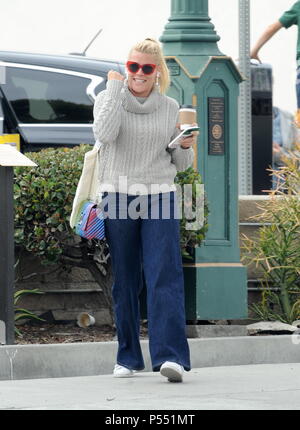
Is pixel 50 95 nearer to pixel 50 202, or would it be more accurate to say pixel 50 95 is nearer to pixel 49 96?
pixel 49 96

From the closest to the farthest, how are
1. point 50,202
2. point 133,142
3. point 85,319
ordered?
1. point 133,142
2. point 50,202
3. point 85,319

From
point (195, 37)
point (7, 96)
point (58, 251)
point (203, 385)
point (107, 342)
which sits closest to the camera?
point (203, 385)

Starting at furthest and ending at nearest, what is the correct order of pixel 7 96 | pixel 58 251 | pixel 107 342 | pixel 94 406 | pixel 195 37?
pixel 7 96 < pixel 195 37 < pixel 58 251 < pixel 107 342 < pixel 94 406

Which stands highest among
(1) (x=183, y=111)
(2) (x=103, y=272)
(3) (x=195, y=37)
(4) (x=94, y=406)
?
(3) (x=195, y=37)

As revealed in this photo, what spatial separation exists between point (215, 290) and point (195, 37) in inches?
68.2

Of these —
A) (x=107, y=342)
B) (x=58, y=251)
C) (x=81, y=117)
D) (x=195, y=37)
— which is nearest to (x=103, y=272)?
(x=58, y=251)

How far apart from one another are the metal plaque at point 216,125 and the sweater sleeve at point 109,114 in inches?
81.4

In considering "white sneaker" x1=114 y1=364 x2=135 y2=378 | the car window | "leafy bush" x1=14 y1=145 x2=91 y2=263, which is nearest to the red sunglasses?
"leafy bush" x1=14 y1=145 x2=91 y2=263

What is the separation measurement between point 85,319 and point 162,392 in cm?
255

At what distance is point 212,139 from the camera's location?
33.0ft

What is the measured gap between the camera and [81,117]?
40.8 ft

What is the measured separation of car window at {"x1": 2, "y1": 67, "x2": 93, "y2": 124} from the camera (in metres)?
12.3

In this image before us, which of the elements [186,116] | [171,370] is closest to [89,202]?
[186,116]

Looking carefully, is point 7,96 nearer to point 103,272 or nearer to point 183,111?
point 103,272
